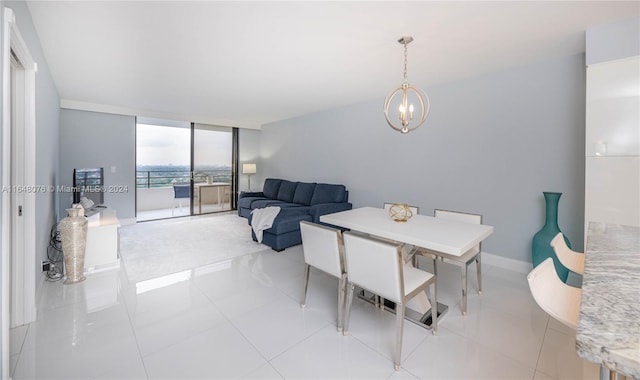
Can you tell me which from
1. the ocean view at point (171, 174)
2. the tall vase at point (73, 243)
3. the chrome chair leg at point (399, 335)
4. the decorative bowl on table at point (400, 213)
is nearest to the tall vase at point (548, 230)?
the decorative bowl on table at point (400, 213)

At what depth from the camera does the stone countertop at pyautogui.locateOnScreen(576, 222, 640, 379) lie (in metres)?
0.51

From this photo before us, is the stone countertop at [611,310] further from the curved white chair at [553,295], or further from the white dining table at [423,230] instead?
the white dining table at [423,230]

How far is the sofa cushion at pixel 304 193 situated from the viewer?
5594mm

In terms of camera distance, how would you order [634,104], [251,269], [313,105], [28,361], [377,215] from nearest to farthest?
[28,361]
[634,104]
[377,215]
[251,269]
[313,105]

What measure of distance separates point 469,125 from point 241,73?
3040mm

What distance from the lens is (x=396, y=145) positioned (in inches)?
172

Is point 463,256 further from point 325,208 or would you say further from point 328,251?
point 325,208

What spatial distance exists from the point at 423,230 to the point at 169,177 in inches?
294

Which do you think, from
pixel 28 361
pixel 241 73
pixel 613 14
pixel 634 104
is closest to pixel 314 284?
pixel 28 361

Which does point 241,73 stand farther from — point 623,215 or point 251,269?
point 623,215

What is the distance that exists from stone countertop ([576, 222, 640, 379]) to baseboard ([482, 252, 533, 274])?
2.34 m

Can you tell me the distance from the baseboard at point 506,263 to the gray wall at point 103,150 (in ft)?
21.0

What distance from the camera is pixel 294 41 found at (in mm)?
2551

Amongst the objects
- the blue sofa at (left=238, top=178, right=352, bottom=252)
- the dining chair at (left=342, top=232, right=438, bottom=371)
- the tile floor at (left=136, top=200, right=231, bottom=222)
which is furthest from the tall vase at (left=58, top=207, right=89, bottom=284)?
the tile floor at (left=136, top=200, right=231, bottom=222)
